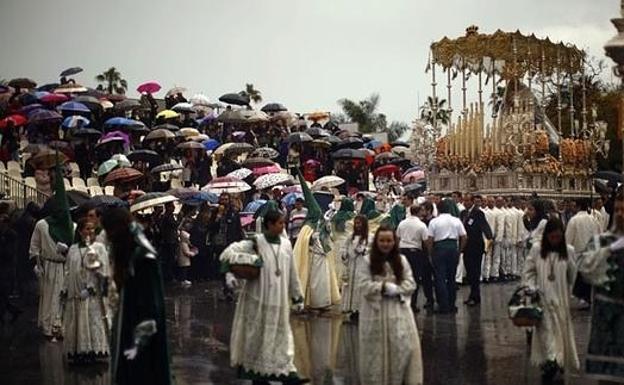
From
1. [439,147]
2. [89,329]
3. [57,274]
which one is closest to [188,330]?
A: [57,274]

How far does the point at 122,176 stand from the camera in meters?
25.9

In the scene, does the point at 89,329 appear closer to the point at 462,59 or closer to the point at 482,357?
the point at 482,357

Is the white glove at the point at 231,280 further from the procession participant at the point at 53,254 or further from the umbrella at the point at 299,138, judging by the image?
the umbrella at the point at 299,138

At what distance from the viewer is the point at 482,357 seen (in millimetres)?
13586

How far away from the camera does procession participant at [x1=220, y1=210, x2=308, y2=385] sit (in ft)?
35.8

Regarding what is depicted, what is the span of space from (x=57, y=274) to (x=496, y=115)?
17.8 metres

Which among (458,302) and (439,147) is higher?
(439,147)

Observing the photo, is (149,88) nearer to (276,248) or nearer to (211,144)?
(211,144)

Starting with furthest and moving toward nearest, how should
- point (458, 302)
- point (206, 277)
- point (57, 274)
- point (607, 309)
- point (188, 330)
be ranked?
point (206, 277) < point (458, 302) < point (188, 330) < point (57, 274) < point (607, 309)

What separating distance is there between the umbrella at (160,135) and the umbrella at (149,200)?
29.0 feet

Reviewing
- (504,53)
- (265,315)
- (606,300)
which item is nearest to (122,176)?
(504,53)

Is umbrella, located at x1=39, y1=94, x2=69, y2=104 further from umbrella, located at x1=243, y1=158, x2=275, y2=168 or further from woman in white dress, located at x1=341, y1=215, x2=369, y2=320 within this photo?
woman in white dress, located at x1=341, y1=215, x2=369, y2=320

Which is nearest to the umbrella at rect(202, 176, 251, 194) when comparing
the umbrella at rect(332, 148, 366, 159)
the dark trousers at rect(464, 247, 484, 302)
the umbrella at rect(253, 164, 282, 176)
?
the umbrella at rect(253, 164, 282, 176)

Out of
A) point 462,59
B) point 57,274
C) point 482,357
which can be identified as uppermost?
point 462,59
